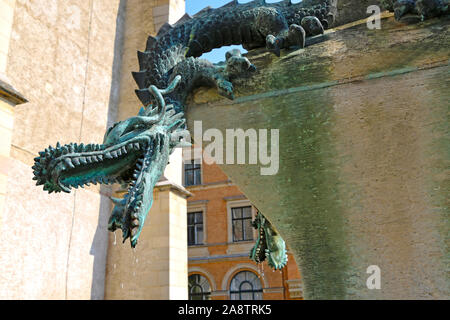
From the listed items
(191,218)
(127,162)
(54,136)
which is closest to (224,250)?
(191,218)

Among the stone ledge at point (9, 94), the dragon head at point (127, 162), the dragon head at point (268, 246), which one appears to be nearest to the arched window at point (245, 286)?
the stone ledge at point (9, 94)

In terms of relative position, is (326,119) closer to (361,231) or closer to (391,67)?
(391,67)

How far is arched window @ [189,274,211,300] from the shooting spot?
69.2 feet

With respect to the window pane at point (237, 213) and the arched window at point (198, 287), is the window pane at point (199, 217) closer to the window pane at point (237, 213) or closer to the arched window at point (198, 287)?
the window pane at point (237, 213)

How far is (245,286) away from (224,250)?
1.96m

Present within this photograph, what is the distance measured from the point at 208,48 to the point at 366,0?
0.93 metres

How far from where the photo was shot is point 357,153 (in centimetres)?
204

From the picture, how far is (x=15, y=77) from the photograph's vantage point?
26.3 feet

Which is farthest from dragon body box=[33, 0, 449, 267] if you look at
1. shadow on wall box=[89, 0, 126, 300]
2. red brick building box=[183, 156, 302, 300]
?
red brick building box=[183, 156, 302, 300]

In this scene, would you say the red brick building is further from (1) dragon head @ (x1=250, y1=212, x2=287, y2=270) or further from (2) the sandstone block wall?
→ (1) dragon head @ (x1=250, y1=212, x2=287, y2=270)

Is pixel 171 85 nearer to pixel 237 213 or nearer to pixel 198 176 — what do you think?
pixel 237 213

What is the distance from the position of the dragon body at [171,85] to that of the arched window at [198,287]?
19299 millimetres

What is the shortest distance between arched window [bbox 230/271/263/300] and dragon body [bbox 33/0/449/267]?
60.6 feet
